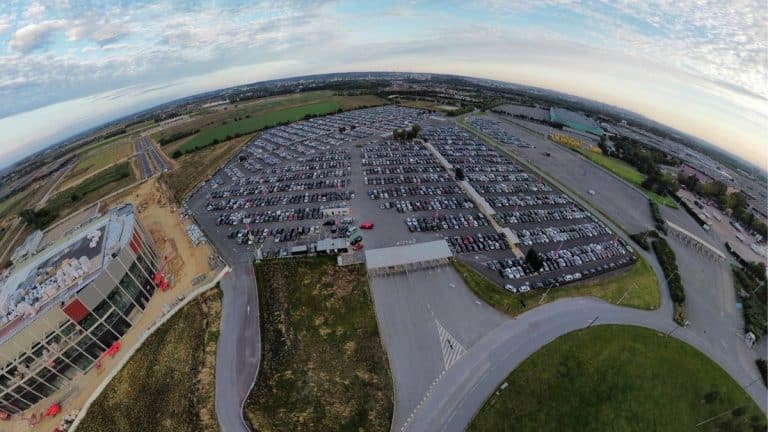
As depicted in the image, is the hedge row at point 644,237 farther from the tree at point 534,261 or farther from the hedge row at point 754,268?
the tree at point 534,261

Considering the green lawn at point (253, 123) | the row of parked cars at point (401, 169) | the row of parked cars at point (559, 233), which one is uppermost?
the green lawn at point (253, 123)

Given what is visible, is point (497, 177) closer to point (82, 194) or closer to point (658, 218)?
point (658, 218)

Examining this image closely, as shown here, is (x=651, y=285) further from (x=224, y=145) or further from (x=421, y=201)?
(x=224, y=145)

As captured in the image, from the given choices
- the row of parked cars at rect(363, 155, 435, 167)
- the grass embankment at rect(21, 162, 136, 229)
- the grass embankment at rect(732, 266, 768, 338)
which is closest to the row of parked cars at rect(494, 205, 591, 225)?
the grass embankment at rect(732, 266, 768, 338)

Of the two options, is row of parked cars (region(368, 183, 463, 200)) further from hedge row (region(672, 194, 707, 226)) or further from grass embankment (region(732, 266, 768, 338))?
hedge row (region(672, 194, 707, 226))

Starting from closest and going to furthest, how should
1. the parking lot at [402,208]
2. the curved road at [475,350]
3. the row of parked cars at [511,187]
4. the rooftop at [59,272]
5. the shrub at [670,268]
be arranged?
1. the curved road at [475,350]
2. the rooftop at [59,272]
3. the shrub at [670,268]
4. the parking lot at [402,208]
5. the row of parked cars at [511,187]

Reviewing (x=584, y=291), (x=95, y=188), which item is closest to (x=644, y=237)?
(x=584, y=291)

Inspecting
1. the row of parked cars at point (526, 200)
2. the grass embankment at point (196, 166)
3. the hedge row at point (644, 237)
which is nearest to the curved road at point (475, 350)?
the hedge row at point (644, 237)

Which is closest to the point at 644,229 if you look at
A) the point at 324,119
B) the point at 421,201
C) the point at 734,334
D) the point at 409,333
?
the point at 734,334
